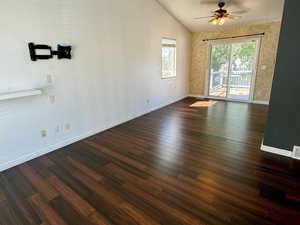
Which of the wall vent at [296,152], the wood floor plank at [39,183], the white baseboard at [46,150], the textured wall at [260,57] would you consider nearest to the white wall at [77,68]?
the white baseboard at [46,150]

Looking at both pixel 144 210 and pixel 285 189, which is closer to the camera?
pixel 144 210

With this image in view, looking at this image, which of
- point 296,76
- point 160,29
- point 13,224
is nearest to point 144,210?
point 13,224

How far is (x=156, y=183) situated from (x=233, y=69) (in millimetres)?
5456

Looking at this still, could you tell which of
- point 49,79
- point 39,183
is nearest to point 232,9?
point 49,79

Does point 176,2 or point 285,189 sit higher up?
point 176,2

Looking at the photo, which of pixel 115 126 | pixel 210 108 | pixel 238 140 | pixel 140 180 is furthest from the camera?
pixel 210 108

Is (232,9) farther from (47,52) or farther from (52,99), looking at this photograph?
(52,99)

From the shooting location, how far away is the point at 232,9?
4629 mm

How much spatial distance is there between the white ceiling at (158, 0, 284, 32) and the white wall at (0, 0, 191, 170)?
1.59 ft

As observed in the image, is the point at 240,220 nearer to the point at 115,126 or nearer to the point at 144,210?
the point at 144,210

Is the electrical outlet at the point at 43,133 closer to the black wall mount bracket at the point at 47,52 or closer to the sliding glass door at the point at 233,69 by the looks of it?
the black wall mount bracket at the point at 47,52

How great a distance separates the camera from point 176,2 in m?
4.71

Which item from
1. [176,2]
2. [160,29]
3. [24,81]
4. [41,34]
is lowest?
[24,81]

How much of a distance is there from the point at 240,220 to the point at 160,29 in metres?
4.96
